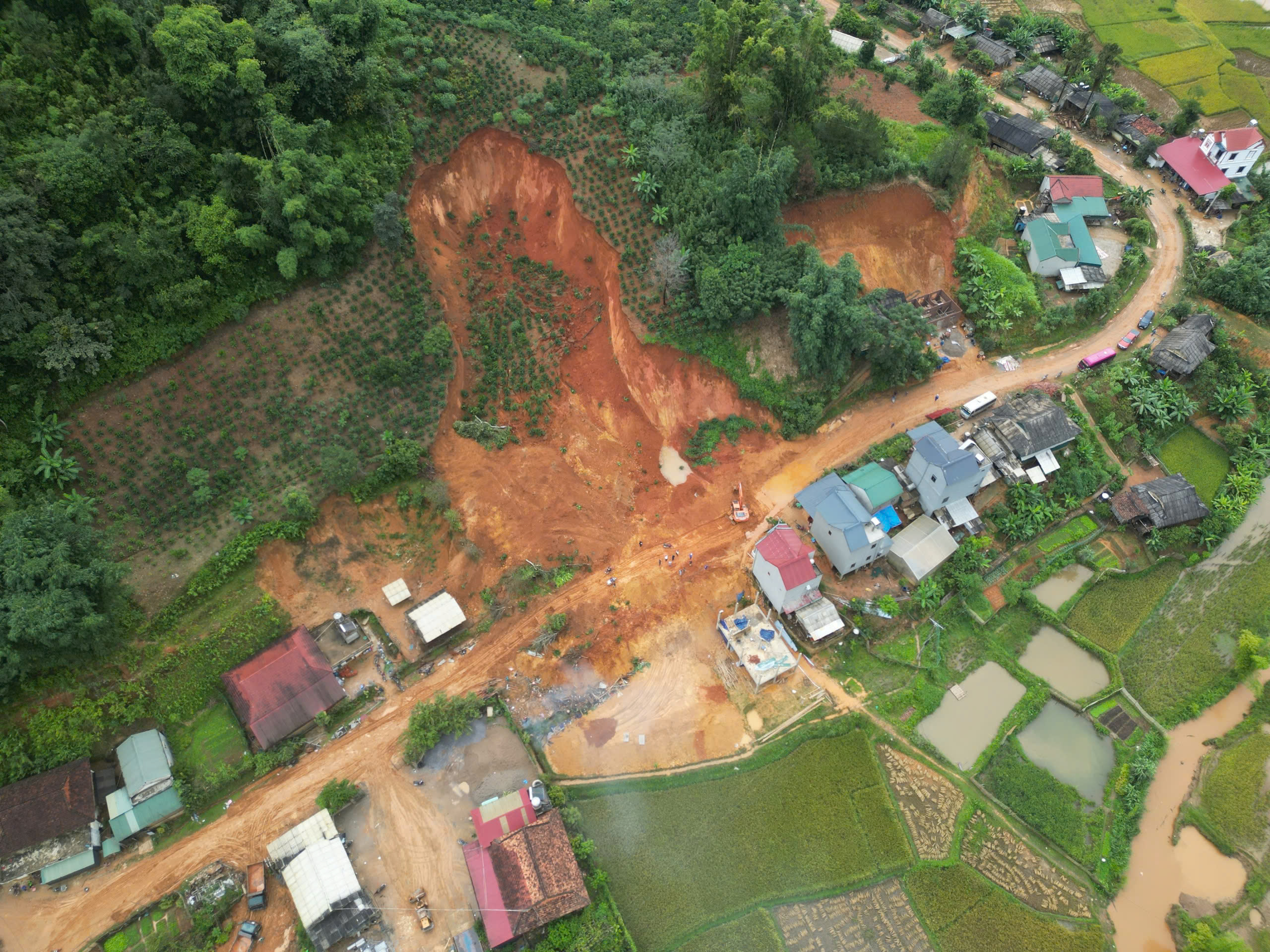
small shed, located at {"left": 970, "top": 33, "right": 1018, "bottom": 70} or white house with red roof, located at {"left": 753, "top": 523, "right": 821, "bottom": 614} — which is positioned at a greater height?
small shed, located at {"left": 970, "top": 33, "right": 1018, "bottom": 70}

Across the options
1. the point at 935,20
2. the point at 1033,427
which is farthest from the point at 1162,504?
the point at 935,20

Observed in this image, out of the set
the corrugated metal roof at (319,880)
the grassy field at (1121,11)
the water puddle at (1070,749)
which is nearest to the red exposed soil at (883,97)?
the grassy field at (1121,11)

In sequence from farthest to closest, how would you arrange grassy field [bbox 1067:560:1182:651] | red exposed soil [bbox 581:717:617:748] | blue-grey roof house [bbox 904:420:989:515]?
grassy field [bbox 1067:560:1182:651] < blue-grey roof house [bbox 904:420:989:515] < red exposed soil [bbox 581:717:617:748]

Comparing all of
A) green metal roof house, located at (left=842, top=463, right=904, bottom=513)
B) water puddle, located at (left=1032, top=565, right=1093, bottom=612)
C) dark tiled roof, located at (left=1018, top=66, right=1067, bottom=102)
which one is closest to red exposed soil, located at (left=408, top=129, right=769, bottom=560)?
green metal roof house, located at (left=842, top=463, right=904, bottom=513)

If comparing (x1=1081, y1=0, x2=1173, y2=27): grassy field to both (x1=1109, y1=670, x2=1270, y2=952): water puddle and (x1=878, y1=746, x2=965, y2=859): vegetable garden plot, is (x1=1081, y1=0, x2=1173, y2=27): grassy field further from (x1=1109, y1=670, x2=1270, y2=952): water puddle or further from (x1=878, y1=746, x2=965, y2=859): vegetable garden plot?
(x1=878, y1=746, x2=965, y2=859): vegetable garden plot


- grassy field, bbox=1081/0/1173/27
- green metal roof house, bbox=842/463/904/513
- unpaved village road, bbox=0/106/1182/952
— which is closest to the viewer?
unpaved village road, bbox=0/106/1182/952

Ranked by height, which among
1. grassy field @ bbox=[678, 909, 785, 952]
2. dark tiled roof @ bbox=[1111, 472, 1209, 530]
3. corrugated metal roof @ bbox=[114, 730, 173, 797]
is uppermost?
dark tiled roof @ bbox=[1111, 472, 1209, 530]

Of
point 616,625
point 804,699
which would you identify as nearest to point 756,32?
point 616,625

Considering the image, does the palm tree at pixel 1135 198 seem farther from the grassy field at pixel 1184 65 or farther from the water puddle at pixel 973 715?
the water puddle at pixel 973 715
